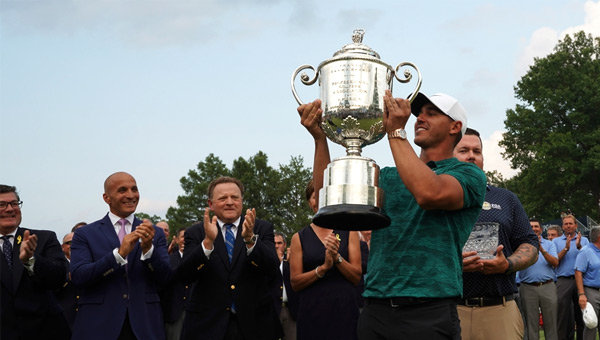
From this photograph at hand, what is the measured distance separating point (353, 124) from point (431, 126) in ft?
1.63

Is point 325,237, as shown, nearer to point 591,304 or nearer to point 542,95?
point 591,304

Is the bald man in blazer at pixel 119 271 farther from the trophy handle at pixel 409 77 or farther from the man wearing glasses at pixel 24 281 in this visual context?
the trophy handle at pixel 409 77

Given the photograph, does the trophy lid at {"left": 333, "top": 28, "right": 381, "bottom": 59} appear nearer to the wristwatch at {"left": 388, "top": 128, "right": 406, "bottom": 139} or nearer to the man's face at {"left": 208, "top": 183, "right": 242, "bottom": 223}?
the wristwatch at {"left": 388, "top": 128, "right": 406, "bottom": 139}

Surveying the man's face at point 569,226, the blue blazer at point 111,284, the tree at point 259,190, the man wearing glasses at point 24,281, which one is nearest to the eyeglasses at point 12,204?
the man wearing glasses at point 24,281

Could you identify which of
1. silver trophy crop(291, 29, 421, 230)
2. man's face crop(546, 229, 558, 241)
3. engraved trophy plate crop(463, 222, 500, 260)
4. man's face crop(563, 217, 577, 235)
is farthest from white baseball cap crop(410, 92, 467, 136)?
man's face crop(546, 229, 558, 241)

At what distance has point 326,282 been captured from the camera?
21.7 ft

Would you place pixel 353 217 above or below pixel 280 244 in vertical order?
below

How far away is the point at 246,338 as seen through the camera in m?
6.30

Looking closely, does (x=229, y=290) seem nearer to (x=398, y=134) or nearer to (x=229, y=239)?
(x=229, y=239)

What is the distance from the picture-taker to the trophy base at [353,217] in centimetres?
358

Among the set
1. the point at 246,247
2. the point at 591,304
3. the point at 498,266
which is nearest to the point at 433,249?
the point at 498,266

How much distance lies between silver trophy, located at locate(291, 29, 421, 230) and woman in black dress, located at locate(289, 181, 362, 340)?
2.33 meters

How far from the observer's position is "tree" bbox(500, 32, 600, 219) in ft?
138

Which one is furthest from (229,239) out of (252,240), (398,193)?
(398,193)
